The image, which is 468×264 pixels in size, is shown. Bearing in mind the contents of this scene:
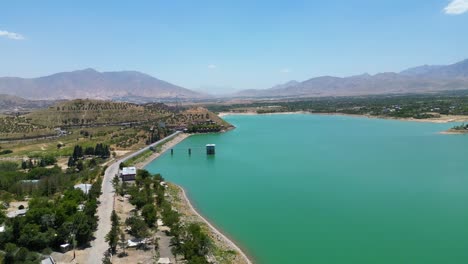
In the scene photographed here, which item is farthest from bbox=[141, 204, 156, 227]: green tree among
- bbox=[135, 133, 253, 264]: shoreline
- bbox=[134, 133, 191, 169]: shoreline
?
bbox=[134, 133, 191, 169]: shoreline

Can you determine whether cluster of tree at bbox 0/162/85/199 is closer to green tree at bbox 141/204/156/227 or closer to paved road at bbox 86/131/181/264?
paved road at bbox 86/131/181/264

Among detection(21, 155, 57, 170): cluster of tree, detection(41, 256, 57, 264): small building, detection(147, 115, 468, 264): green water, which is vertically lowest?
detection(147, 115, 468, 264): green water

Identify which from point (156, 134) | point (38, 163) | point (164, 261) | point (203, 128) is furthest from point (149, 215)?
point (203, 128)

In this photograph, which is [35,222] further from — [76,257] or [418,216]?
[418,216]

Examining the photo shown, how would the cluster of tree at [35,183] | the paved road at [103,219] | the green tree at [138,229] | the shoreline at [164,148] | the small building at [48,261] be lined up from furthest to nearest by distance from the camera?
the shoreline at [164,148]
the cluster of tree at [35,183]
the green tree at [138,229]
the paved road at [103,219]
the small building at [48,261]

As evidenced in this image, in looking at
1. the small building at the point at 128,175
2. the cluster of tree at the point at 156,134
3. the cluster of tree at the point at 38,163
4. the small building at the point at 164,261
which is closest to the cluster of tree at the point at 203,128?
the cluster of tree at the point at 156,134

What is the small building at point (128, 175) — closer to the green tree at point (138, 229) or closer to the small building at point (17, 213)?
the small building at point (17, 213)
